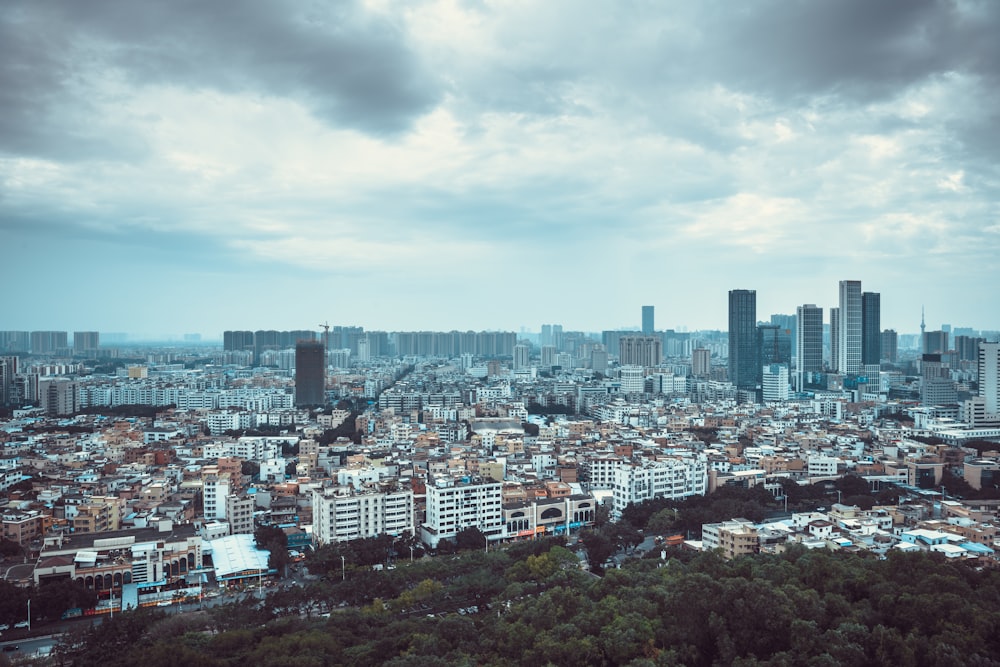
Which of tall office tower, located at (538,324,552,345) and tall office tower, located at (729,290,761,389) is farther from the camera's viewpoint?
tall office tower, located at (538,324,552,345)

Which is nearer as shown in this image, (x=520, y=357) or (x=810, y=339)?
(x=810, y=339)

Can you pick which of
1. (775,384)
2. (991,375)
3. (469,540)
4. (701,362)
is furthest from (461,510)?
(701,362)

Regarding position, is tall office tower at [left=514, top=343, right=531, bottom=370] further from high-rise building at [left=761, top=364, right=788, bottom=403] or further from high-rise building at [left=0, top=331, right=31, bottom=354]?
high-rise building at [left=0, top=331, right=31, bottom=354]

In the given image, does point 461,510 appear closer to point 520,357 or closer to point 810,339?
point 810,339

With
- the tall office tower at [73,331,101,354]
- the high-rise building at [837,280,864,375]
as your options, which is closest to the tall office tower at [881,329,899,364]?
the high-rise building at [837,280,864,375]

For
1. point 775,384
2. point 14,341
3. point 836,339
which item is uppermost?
point 836,339

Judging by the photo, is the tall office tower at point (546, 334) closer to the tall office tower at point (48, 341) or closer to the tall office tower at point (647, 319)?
the tall office tower at point (647, 319)

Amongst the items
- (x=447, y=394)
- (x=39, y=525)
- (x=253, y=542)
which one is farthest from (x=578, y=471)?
(x=447, y=394)
